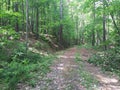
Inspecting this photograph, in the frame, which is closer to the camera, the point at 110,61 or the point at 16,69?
the point at 16,69

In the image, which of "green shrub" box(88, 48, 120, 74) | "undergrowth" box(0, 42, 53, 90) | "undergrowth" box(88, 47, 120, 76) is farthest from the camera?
"green shrub" box(88, 48, 120, 74)

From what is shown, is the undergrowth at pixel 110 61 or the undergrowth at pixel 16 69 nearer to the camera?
the undergrowth at pixel 16 69

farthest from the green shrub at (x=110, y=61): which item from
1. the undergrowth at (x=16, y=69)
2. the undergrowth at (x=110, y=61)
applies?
the undergrowth at (x=16, y=69)

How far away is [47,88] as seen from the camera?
26.8ft

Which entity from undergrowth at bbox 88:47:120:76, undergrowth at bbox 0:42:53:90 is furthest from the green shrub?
undergrowth at bbox 0:42:53:90

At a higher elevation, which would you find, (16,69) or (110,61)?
(16,69)

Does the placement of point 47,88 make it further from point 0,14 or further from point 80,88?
point 0,14

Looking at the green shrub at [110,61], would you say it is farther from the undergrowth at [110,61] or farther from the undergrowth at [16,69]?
the undergrowth at [16,69]

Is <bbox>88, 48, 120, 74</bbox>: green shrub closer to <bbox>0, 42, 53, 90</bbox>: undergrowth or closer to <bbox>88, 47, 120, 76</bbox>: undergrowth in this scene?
<bbox>88, 47, 120, 76</bbox>: undergrowth

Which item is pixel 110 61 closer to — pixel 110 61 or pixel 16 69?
pixel 110 61

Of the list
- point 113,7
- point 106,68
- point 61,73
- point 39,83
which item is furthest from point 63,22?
point 39,83

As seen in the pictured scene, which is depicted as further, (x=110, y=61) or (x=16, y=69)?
(x=110, y=61)

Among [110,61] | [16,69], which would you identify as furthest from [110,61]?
[16,69]

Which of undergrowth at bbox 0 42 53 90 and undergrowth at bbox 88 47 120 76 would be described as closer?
undergrowth at bbox 0 42 53 90
